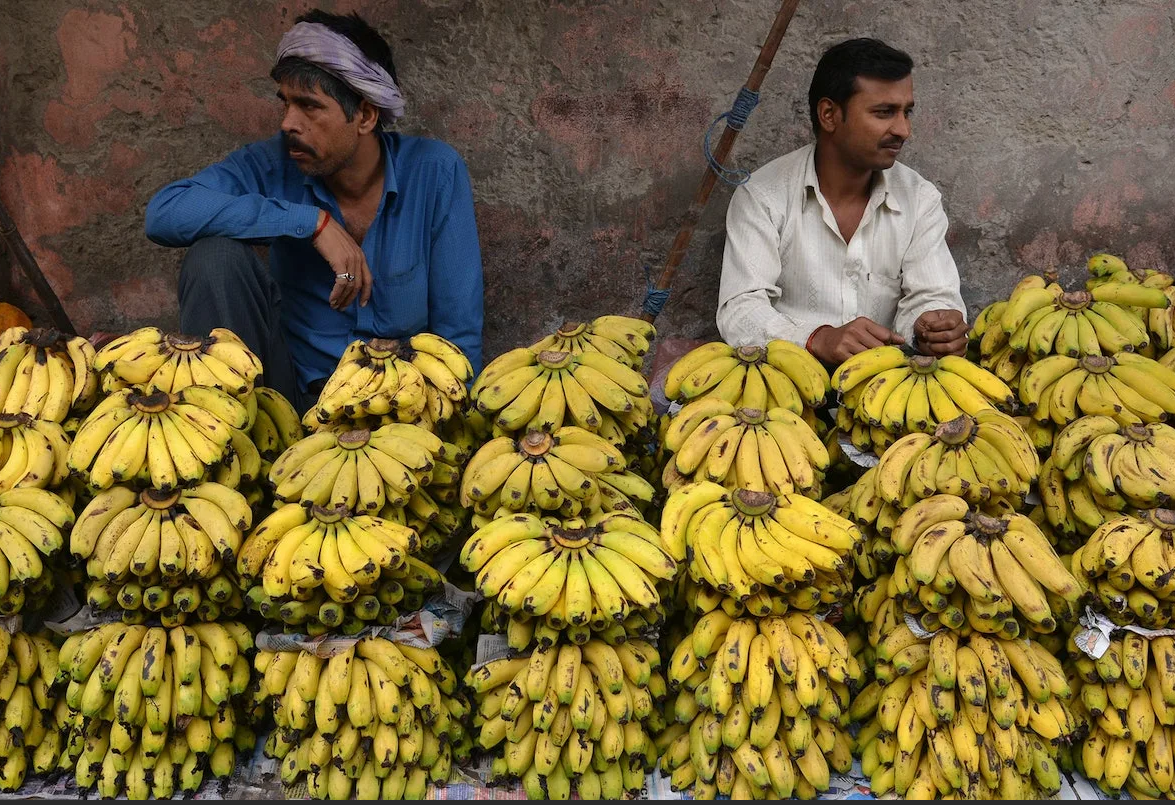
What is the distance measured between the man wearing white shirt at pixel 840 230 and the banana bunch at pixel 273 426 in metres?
1.57

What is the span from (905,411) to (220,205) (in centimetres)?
215

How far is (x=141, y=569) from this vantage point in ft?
7.41

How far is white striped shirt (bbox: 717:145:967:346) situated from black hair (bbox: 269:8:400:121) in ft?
4.51

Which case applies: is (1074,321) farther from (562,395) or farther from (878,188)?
(562,395)

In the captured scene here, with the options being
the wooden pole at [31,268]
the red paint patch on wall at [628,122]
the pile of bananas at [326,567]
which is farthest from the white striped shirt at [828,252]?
the wooden pole at [31,268]

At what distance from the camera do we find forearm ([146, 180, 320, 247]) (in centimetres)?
327

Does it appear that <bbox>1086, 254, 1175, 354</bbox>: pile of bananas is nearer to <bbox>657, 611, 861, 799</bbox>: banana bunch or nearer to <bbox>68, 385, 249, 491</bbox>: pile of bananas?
<bbox>657, 611, 861, 799</bbox>: banana bunch

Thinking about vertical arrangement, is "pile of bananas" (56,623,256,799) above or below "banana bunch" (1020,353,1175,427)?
below

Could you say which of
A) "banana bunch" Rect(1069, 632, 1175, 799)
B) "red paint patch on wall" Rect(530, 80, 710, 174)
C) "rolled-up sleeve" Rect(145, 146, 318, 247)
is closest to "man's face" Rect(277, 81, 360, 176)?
"rolled-up sleeve" Rect(145, 146, 318, 247)

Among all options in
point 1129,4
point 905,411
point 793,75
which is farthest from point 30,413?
point 1129,4

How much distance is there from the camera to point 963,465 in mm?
2469

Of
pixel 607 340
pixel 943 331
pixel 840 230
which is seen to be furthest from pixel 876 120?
pixel 607 340

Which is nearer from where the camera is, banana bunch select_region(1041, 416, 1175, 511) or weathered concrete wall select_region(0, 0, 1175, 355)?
banana bunch select_region(1041, 416, 1175, 511)

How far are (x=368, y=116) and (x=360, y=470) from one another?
1.61 meters
